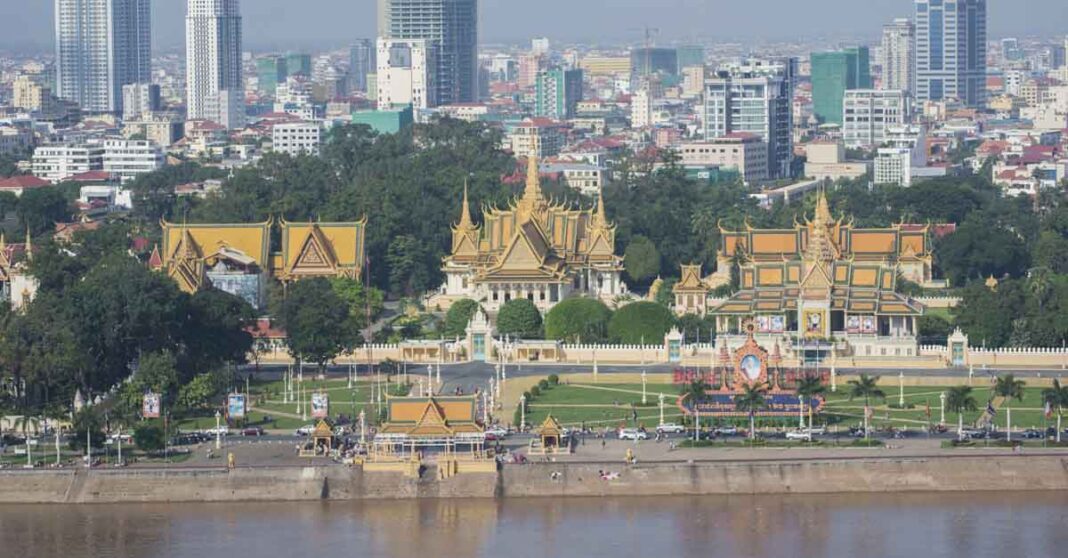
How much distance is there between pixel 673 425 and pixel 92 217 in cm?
6584

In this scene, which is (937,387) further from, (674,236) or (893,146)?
(893,146)

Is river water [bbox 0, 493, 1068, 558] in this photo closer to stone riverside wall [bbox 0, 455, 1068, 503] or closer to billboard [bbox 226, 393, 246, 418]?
stone riverside wall [bbox 0, 455, 1068, 503]

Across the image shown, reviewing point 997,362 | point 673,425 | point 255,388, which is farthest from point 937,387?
point 255,388

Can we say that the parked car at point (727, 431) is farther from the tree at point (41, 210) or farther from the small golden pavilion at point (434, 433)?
the tree at point (41, 210)

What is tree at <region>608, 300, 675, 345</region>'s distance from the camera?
85.9 m

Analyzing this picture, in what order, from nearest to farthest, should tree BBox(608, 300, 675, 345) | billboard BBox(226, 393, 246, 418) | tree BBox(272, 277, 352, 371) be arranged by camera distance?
billboard BBox(226, 393, 246, 418) → tree BBox(272, 277, 352, 371) → tree BBox(608, 300, 675, 345)

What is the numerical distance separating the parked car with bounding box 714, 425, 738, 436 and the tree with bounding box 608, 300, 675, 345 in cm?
1427

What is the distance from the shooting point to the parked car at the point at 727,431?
7094cm

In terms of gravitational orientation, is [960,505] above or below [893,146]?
below

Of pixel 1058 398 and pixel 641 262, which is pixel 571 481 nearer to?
pixel 1058 398

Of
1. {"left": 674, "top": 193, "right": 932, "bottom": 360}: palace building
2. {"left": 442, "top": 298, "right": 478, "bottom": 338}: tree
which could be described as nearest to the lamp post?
{"left": 442, "top": 298, "right": 478, "bottom": 338}: tree

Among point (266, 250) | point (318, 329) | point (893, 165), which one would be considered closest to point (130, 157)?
point (893, 165)

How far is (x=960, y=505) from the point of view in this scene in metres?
65.1

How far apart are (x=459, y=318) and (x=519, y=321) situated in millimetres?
2306
